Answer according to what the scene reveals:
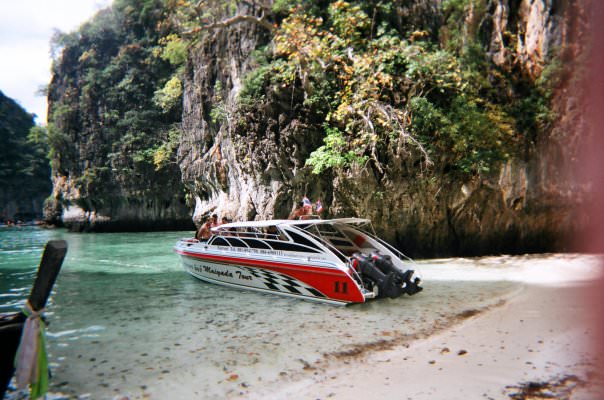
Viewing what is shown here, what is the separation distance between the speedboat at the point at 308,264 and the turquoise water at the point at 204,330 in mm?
283

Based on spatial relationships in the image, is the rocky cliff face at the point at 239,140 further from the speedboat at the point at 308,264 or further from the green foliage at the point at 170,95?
the green foliage at the point at 170,95

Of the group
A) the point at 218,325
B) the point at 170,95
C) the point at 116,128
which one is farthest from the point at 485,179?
the point at 116,128

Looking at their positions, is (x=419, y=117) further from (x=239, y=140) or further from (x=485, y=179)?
(x=239, y=140)

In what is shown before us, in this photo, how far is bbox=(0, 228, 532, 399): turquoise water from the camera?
4.39 m

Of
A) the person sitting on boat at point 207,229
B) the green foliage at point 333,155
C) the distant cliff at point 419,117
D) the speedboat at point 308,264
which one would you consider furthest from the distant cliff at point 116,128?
the speedboat at point 308,264

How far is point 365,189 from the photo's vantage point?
12.2 m

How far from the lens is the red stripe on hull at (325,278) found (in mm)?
6965

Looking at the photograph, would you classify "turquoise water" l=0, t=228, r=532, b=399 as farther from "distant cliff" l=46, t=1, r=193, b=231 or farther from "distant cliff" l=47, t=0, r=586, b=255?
"distant cliff" l=46, t=1, r=193, b=231

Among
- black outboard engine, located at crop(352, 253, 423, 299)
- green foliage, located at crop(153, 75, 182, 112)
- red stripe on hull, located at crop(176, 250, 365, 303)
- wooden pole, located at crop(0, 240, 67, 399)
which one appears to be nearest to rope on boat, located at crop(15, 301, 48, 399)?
wooden pole, located at crop(0, 240, 67, 399)

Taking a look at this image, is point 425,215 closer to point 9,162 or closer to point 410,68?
point 410,68

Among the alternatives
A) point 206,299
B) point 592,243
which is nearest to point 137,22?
point 206,299

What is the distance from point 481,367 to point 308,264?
3.86m

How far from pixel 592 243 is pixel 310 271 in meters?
11.4

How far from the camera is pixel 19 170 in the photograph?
46031mm
